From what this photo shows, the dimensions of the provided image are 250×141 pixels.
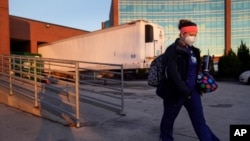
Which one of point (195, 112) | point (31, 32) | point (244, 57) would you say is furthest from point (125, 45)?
point (195, 112)

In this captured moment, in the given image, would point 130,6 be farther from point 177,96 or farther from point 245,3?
point 177,96

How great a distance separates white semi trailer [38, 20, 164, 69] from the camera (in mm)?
20391

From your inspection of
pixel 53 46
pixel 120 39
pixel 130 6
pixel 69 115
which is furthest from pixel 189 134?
pixel 130 6

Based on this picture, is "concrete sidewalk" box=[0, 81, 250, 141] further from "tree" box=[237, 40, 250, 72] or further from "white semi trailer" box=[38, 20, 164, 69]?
"tree" box=[237, 40, 250, 72]

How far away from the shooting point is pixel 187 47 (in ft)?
14.4

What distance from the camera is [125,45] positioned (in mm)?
21406

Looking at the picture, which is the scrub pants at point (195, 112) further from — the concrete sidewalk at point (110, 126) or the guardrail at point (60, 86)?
the guardrail at point (60, 86)

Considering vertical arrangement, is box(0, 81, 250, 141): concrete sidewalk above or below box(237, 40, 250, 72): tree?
below

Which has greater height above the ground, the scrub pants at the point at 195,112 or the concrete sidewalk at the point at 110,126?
the scrub pants at the point at 195,112

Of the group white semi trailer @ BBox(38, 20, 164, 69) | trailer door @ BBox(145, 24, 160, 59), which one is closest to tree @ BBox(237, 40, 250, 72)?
white semi trailer @ BBox(38, 20, 164, 69)

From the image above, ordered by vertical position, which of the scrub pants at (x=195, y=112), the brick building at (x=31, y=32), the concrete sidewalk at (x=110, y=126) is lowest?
the concrete sidewalk at (x=110, y=126)

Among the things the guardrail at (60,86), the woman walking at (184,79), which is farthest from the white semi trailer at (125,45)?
the woman walking at (184,79)

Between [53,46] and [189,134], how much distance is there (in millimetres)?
23849

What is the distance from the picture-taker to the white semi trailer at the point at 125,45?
20391mm
